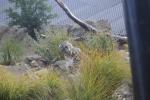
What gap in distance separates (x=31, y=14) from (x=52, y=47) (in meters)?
2.63

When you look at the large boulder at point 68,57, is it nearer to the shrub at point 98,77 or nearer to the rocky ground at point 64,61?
the rocky ground at point 64,61

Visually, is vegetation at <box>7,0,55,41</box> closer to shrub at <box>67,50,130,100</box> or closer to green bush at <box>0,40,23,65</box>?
green bush at <box>0,40,23,65</box>

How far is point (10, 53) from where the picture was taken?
208 inches

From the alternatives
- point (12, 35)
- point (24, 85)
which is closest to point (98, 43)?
point (24, 85)

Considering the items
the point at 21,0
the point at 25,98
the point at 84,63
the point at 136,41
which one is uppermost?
the point at 21,0

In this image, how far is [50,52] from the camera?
16.4ft

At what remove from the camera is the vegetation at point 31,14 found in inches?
294

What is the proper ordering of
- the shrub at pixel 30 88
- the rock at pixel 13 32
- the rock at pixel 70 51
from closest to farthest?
the shrub at pixel 30 88
the rock at pixel 70 51
the rock at pixel 13 32

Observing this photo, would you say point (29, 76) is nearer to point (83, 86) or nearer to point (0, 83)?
point (0, 83)

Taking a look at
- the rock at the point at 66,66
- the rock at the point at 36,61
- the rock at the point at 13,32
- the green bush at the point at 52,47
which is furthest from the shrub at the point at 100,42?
the rock at the point at 13,32

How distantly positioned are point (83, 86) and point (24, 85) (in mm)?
590

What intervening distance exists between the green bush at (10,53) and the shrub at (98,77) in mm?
1744

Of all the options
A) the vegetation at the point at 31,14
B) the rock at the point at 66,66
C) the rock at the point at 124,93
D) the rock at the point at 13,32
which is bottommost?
the rock at the point at 124,93

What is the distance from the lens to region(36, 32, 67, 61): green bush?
4.95m
